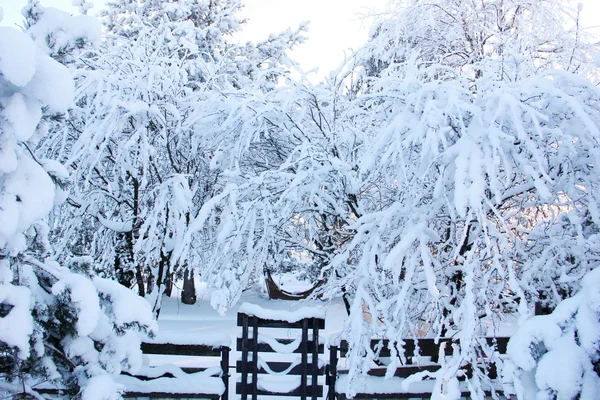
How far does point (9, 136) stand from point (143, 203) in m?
3.70

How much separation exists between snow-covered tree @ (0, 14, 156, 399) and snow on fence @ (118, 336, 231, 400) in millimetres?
1547

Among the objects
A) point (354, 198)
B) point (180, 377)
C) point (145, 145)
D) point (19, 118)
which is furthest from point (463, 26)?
point (19, 118)

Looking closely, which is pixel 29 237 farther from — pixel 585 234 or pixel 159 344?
pixel 585 234

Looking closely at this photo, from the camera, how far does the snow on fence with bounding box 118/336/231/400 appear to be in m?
4.49

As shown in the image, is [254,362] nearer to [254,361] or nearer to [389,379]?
[254,361]

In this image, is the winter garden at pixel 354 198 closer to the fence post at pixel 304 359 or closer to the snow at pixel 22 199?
the snow at pixel 22 199

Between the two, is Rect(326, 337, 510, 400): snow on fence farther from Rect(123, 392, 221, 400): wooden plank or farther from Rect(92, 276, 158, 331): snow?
Rect(92, 276, 158, 331): snow

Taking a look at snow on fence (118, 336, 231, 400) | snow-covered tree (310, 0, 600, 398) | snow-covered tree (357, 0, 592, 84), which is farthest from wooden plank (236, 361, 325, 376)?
snow-covered tree (357, 0, 592, 84)

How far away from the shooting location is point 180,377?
4.62 m

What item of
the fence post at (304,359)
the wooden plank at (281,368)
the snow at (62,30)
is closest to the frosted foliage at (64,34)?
the snow at (62,30)

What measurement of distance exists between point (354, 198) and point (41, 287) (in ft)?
10.4

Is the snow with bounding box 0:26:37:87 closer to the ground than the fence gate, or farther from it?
farther from it

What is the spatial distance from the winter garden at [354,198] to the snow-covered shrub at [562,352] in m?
0.01

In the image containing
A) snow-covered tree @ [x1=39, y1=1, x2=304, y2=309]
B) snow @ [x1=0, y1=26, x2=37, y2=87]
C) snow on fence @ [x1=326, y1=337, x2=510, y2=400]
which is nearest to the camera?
snow @ [x1=0, y1=26, x2=37, y2=87]
